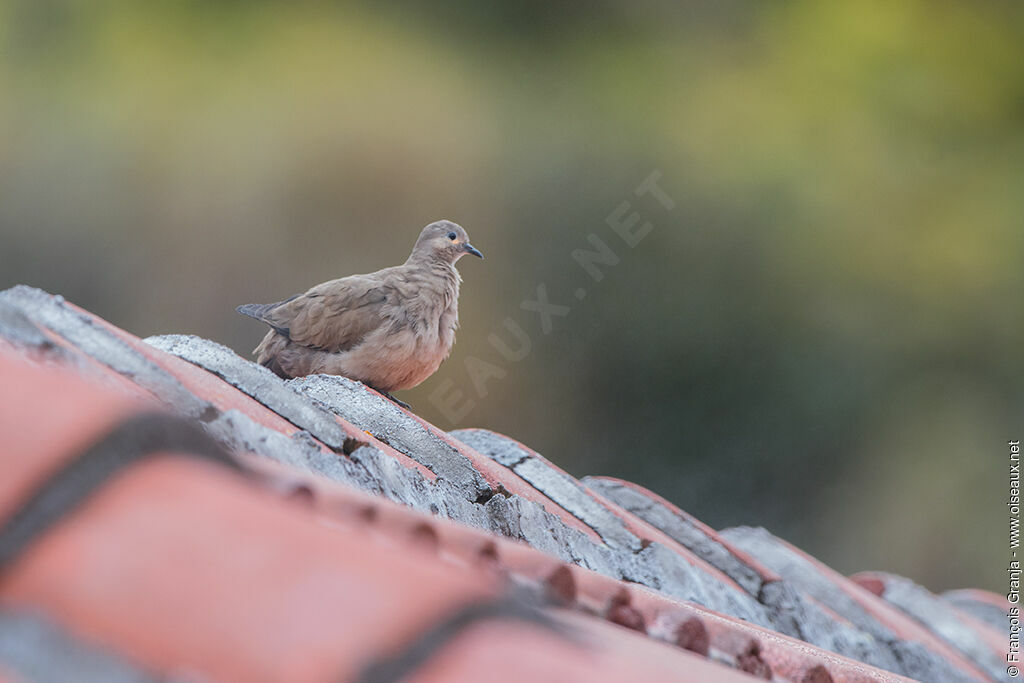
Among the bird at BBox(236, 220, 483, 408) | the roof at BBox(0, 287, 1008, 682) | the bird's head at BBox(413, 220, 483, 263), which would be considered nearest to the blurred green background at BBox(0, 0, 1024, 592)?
the bird's head at BBox(413, 220, 483, 263)

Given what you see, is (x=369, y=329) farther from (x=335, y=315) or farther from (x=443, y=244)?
(x=443, y=244)

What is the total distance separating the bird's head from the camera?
230 centimetres

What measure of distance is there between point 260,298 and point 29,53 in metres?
1.93

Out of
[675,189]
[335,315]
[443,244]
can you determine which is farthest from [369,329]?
[675,189]

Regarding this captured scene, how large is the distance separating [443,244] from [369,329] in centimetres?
40

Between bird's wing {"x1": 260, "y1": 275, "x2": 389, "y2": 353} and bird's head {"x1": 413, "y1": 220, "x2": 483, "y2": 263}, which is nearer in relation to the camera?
bird's wing {"x1": 260, "y1": 275, "x2": 389, "y2": 353}

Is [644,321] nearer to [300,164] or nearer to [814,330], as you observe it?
[814,330]

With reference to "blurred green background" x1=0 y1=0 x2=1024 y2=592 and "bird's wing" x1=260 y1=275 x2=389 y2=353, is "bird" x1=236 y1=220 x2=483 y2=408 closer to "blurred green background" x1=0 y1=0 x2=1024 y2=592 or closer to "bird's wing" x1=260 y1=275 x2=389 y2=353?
"bird's wing" x1=260 y1=275 x2=389 y2=353

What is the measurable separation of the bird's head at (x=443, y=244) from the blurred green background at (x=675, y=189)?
131 inches

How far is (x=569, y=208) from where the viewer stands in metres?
6.16

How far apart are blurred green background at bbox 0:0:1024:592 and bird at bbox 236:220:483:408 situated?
3599 millimetres

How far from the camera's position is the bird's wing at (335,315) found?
2006 mm

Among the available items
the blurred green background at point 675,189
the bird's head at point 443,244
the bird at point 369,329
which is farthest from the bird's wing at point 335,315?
the blurred green background at point 675,189

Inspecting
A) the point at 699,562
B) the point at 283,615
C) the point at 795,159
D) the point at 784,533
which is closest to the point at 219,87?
the point at 795,159
